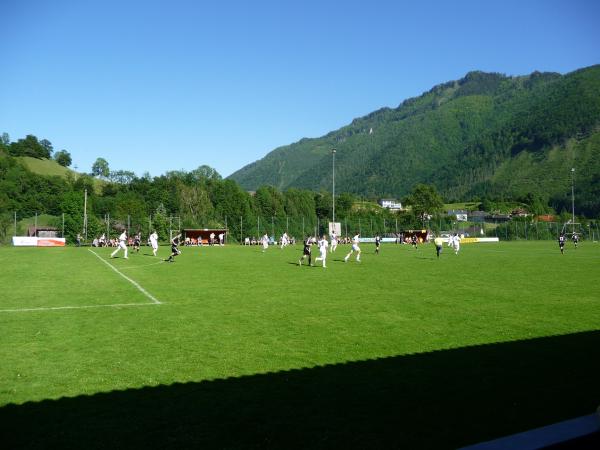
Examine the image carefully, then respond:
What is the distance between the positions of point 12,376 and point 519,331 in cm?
958

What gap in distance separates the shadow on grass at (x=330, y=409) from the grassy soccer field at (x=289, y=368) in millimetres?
26

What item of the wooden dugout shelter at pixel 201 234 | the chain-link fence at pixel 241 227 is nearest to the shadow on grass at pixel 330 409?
the chain-link fence at pixel 241 227

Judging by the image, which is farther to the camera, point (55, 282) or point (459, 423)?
point (55, 282)

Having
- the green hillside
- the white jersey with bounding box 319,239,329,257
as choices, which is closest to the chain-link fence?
the white jersey with bounding box 319,239,329,257

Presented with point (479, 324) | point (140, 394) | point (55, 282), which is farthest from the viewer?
point (55, 282)

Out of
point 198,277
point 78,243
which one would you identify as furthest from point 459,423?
point 78,243

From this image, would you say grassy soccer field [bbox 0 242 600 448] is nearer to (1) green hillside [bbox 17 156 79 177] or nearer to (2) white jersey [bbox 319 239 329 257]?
(2) white jersey [bbox 319 239 329 257]

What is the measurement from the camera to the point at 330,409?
241 inches

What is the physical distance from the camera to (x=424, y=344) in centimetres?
955

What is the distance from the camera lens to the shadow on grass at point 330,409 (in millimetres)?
5254

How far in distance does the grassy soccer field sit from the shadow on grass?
0.03 metres

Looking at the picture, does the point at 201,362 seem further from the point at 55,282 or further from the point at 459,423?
the point at 55,282

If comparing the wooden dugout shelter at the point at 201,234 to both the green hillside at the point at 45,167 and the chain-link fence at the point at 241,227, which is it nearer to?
the chain-link fence at the point at 241,227

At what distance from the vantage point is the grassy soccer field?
18.1 feet
